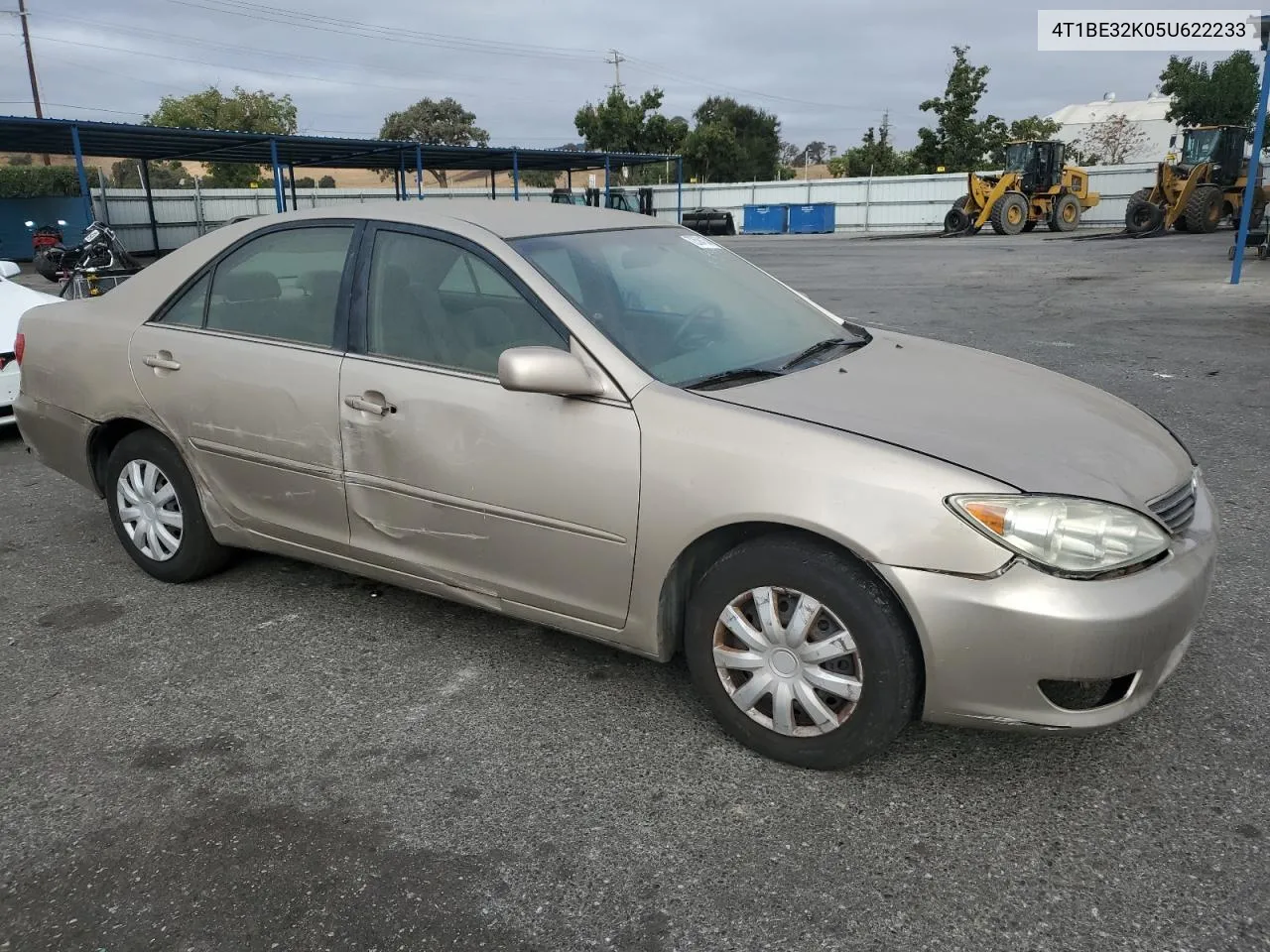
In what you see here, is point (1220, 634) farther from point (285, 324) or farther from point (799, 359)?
point (285, 324)

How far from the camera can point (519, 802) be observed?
2648 mm

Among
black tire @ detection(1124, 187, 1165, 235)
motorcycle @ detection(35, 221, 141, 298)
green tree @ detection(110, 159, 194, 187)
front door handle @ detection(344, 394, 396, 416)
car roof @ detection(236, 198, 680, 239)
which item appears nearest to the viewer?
front door handle @ detection(344, 394, 396, 416)

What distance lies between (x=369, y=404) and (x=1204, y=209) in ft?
92.8

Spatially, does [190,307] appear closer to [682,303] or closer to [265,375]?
[265,375]

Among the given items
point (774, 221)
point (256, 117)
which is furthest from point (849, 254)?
point (256, 117)

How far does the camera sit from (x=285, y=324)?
3627 mm

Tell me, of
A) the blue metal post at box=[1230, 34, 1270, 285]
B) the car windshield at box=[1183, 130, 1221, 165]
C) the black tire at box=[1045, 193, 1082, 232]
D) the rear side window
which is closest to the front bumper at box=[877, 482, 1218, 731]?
the rear side window

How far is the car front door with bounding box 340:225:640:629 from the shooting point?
2.89 metres

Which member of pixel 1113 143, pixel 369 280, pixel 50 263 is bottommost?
pixel 50 263

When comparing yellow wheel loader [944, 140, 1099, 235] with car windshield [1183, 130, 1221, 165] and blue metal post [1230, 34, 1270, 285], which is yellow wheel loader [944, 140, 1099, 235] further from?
blue metal post [1230, 34, 1270, 285]

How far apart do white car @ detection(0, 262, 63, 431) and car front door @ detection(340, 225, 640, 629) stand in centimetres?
387

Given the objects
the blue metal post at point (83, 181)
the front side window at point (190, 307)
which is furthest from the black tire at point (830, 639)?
the blue metal post at point (83, 181)

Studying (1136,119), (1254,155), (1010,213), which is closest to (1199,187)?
(1010,213)

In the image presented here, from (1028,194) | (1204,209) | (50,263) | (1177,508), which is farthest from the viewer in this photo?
(1028,194)
